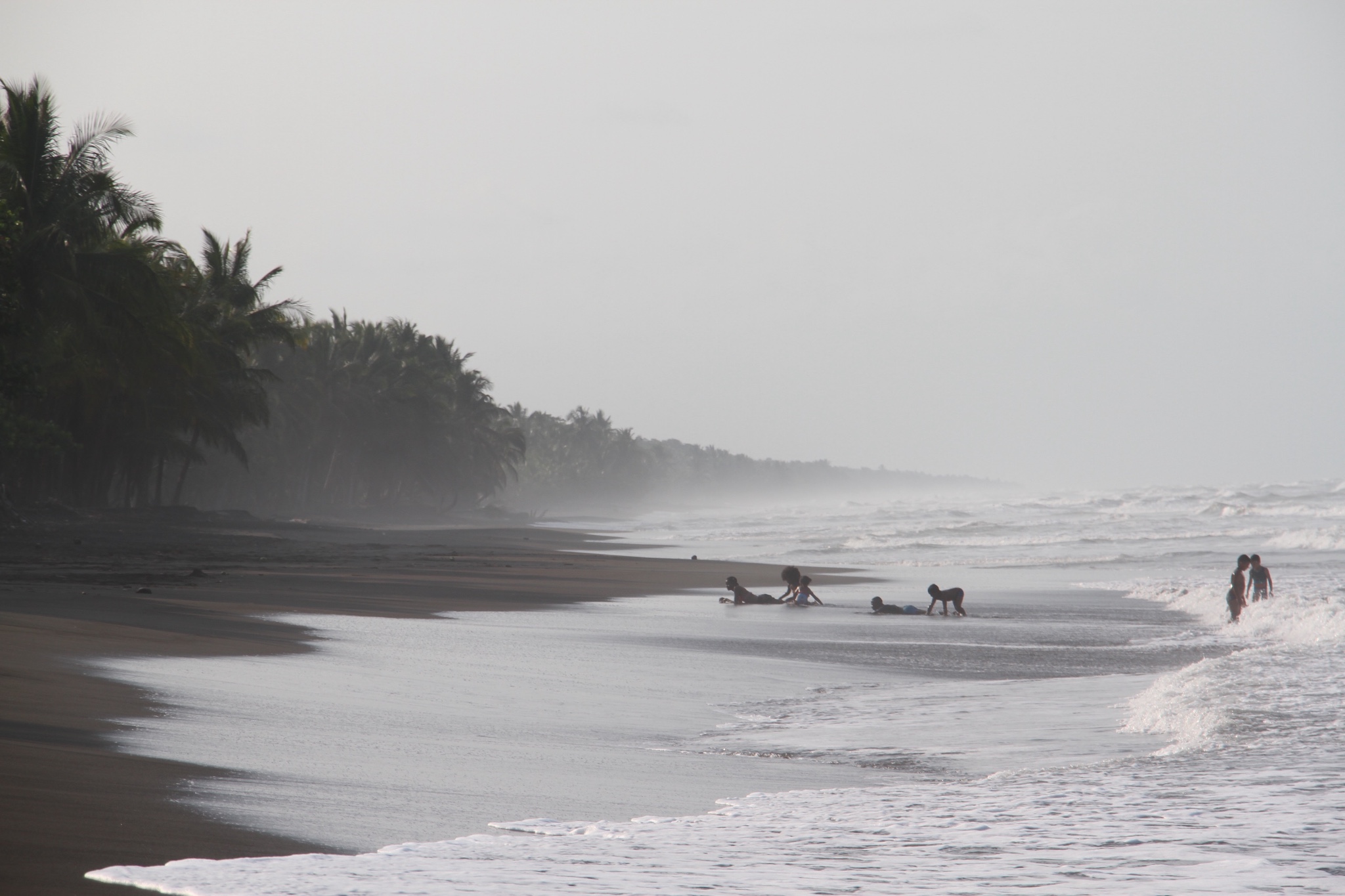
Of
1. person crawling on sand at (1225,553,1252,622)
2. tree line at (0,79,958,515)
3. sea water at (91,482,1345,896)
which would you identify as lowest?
sea water at (91,482,1345,896)

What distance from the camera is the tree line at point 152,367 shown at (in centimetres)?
2331

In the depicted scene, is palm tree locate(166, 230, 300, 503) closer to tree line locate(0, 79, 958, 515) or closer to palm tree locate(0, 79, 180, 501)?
tree line locate(0, 79, 958, 515)

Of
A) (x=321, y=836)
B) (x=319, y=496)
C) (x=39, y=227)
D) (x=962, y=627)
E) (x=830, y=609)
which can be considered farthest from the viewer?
(x=319, y=496)

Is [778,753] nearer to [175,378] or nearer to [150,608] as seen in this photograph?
[150,608]

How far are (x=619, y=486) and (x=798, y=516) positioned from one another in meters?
71.2

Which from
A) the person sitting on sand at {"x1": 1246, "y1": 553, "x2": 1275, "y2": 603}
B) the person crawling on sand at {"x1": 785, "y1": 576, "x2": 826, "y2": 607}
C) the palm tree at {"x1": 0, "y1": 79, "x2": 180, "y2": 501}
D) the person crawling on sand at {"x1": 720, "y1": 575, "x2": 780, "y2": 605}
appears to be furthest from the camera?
the palm tree at {"x1": 0, "y1": 79, "x2": 180, "y2": 501}

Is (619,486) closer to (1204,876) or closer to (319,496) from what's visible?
(319,496)

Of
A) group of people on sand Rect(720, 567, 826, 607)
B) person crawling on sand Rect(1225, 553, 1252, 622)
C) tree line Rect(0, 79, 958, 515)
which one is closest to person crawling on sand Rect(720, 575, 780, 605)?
group of people on sand Rect(720, 567, 826, 607)

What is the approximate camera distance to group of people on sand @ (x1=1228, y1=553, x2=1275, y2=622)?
48.2 ft

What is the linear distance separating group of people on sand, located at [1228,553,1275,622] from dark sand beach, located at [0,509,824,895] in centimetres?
909

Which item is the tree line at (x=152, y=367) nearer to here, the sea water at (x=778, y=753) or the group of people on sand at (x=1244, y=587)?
the sea water at (x=778, y=753)

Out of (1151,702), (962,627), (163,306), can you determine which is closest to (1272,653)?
(1151,702)

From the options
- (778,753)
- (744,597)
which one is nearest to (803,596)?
(744,597)

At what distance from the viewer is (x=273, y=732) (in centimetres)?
593
